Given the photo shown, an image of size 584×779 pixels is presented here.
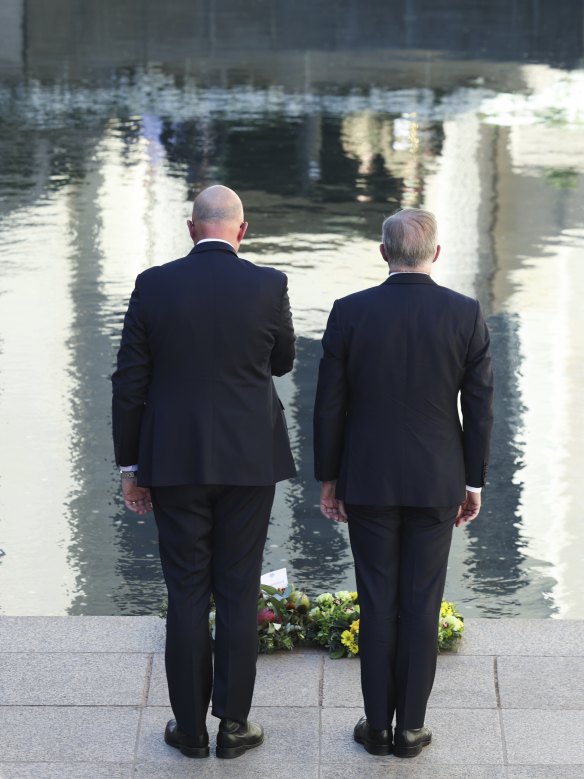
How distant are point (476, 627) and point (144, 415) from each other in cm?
185

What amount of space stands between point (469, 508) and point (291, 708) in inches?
38.4

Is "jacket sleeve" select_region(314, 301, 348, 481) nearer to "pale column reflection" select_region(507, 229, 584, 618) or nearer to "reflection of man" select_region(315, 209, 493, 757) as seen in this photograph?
"reflection of man" select_region(315, 209, 493, 757)

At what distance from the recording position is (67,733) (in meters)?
5.00

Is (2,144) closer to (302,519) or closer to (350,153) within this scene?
(350,153)

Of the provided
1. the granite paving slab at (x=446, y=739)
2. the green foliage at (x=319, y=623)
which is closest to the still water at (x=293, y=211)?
the green foliage at (x=319, y=623)

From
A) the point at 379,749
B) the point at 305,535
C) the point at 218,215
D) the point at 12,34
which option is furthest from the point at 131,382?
the point at 12,34

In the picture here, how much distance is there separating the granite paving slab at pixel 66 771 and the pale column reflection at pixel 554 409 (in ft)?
8.52

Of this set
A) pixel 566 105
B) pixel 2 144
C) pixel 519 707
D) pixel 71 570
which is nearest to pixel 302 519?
pixel 71 570

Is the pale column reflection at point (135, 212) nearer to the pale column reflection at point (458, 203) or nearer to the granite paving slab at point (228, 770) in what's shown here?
the pale column reflection at point (458, 203)

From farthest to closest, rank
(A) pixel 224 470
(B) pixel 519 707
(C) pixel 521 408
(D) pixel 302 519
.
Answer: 1. (C) pixel 521 408
2. (D) pixel 302 519
3. (B) pixel 519 707
4. (A) pixel 224 470

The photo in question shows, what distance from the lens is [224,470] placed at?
15.4 ft

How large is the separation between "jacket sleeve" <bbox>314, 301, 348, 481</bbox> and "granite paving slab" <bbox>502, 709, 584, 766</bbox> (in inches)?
41.6

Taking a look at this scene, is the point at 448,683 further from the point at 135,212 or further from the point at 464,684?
the point at 135,212

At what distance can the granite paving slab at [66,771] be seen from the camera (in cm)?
469
